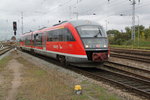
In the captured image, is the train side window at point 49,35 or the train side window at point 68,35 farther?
the train side window at point 49,35

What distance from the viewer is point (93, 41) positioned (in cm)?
1251

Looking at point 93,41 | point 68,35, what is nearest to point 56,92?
point 93,41

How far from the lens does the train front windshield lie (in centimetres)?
1237

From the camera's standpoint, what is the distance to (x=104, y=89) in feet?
27.4

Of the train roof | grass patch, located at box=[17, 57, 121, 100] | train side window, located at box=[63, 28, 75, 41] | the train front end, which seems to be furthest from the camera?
the train roof

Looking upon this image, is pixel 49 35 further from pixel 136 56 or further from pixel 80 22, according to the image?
pixel 136 56

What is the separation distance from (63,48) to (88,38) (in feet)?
8.00

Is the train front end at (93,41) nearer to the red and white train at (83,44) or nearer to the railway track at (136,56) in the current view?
the red and white train at (83,44)

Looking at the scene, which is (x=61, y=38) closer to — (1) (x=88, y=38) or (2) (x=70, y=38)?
(2) (x=70, y=38)

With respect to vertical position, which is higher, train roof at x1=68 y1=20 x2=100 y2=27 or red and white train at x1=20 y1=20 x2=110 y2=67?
train roof at x1=68 y1=20 x2=100 y2=27

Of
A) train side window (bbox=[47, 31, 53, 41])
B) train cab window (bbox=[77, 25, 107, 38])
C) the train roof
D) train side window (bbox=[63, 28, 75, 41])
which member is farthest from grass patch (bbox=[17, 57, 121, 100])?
train side window (bbox=[47, 31, 53, 41])

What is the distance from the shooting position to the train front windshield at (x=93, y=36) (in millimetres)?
12367

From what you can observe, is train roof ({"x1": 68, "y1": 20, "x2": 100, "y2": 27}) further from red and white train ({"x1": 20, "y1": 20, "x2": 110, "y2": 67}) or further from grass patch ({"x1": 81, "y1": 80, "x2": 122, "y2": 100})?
grass patch ({"x1": 81, "y1": 80, "x2": 122, "y2": 100})

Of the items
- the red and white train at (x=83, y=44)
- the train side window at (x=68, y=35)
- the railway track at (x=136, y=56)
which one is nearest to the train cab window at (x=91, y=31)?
the red and white train at (x=83, y=44)
